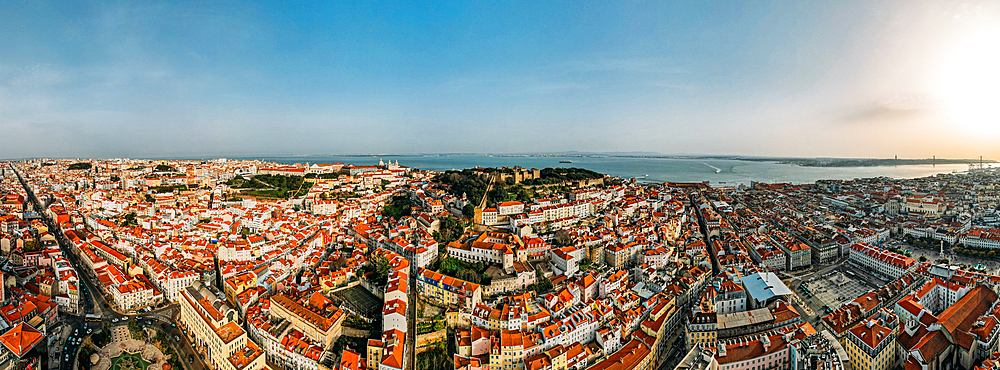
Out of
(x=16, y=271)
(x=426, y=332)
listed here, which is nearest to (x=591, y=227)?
(x=426, y=332)

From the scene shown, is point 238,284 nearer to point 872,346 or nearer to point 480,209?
point 480,209

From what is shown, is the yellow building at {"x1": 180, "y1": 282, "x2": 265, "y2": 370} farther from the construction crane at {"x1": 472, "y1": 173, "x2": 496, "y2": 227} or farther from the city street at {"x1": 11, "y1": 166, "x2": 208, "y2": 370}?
the construction crane at {"x1": 472, "y1": 173, "x2": 496, "y2": 227}

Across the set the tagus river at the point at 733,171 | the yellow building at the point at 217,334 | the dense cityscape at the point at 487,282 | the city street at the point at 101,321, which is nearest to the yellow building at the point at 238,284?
the dense cityscape at the point at 487,282

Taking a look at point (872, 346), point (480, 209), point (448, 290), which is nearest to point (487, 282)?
point (448, 290)

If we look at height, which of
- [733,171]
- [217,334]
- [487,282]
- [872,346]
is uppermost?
[733,171]

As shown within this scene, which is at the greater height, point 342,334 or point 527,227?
point 527,227

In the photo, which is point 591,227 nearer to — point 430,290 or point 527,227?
point 527,227
